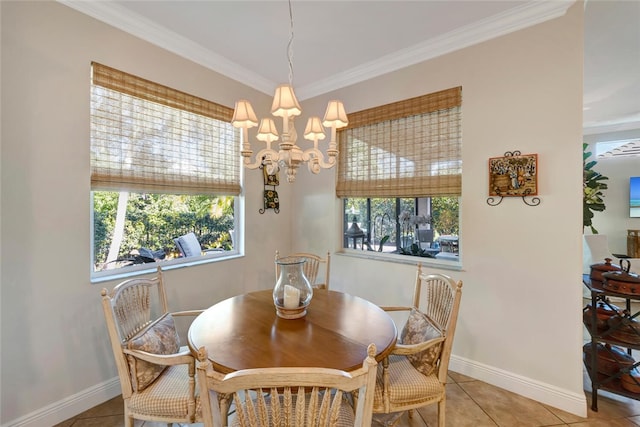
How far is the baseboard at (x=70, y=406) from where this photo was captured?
1705mm

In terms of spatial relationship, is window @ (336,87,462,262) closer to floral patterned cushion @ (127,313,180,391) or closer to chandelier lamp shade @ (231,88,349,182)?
chandelier lamp shade @ (231,88,349,182)

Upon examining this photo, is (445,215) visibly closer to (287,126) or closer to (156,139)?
(287,126)

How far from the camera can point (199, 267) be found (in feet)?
8.61

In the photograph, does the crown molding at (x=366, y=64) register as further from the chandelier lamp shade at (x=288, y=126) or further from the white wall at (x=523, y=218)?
the chandelier lamp shade at (x=288, y=126)

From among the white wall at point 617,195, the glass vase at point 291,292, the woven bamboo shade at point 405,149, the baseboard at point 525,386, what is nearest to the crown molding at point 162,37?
the woven bamboo shade at point 405,149

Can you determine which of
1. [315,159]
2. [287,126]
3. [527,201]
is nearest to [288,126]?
[287,126]

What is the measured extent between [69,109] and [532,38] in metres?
3.38

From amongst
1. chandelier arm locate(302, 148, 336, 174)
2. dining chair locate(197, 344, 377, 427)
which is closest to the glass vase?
chandelier arm locate(302, 148, 336, 174)

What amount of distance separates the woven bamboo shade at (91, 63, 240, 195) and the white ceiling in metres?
0.43

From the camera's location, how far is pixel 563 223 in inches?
77.0

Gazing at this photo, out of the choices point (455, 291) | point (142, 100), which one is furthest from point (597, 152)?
point (142, 100)

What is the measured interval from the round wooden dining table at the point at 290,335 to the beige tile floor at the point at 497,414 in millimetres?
885

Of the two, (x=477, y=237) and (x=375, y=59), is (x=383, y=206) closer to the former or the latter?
(x=477, y=237)

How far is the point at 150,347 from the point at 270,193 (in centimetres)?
214
